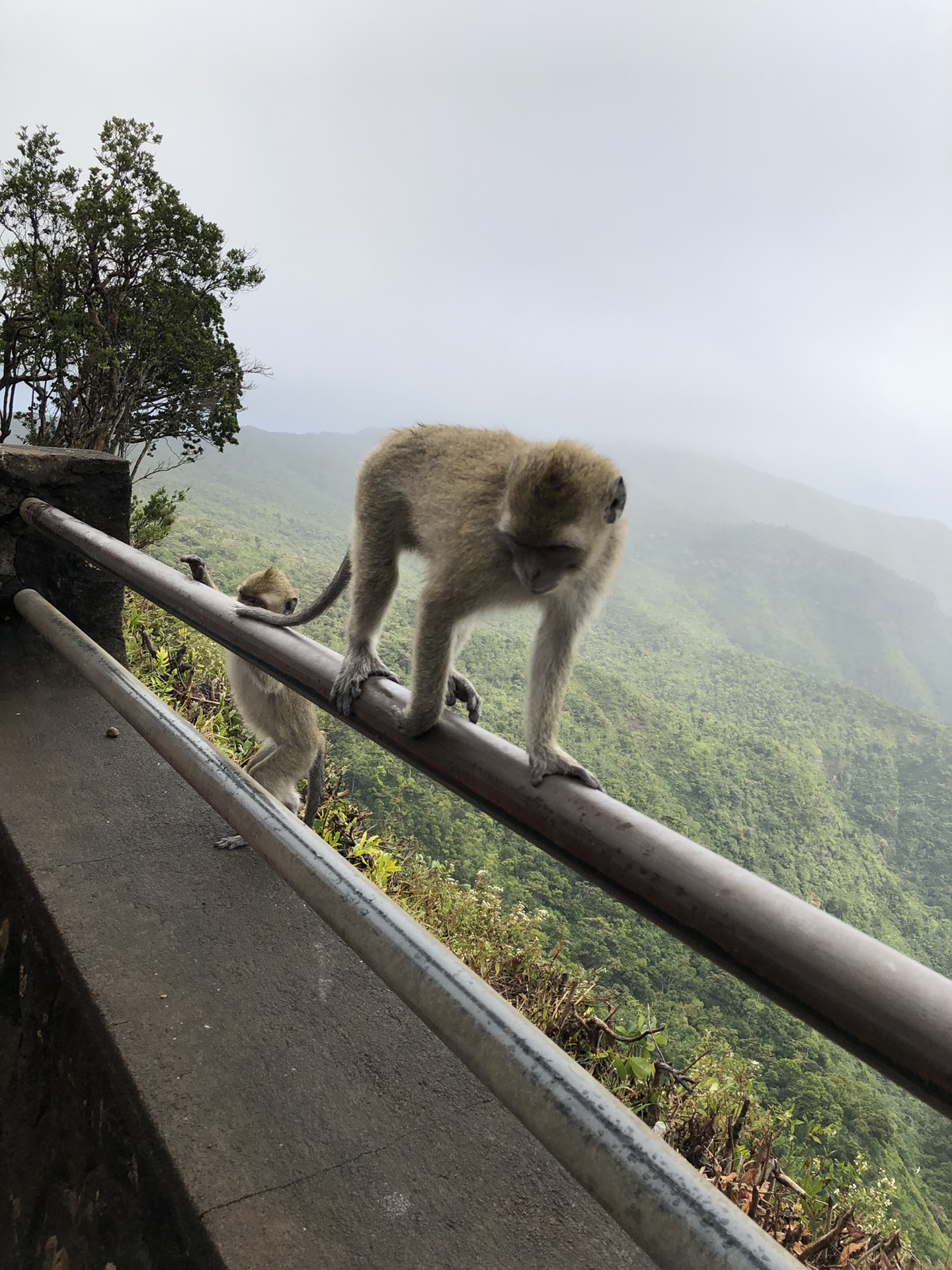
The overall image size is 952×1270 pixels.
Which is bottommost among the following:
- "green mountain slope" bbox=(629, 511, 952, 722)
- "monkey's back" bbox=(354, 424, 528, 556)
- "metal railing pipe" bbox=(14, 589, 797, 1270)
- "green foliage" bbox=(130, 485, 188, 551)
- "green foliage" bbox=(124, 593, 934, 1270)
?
"green mountain slope" bbox=(629, 511, 952, 722)

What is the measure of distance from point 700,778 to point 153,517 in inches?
332

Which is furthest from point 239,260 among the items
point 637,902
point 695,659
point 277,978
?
point 695,659

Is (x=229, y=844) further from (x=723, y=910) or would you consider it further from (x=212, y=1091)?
(x=723, y=910)

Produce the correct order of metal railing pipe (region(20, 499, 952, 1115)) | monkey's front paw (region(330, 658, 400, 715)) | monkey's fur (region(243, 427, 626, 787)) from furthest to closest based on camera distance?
monkey's fur (region(243, 427, 626, 787)), monkey's front paw (region(330, 658, 400, 715)), metal railing pipe (region(20, 499, 952, 1115))

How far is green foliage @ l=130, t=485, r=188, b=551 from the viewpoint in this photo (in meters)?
8.82

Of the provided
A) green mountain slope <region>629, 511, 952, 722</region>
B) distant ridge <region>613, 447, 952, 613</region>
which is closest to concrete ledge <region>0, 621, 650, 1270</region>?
green mountain slope <region>629, 511, 952, 722</region>

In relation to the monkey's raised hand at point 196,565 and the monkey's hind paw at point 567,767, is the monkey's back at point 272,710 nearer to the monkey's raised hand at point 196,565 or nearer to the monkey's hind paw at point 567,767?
the monkey's raised hand at point 196,565

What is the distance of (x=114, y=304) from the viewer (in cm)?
865

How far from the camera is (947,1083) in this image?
1.68 feet

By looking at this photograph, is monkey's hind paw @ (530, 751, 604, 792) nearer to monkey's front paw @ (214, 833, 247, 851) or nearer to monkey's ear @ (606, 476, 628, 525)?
monkey's ear @ (606, 476, 628, 525)

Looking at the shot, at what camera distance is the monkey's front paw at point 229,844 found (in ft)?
6.50

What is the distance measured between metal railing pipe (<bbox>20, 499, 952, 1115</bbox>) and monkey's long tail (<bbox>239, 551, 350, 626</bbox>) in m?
0.43

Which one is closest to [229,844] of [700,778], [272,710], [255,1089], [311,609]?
[311,609]

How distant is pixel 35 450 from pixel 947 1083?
9.35ft
